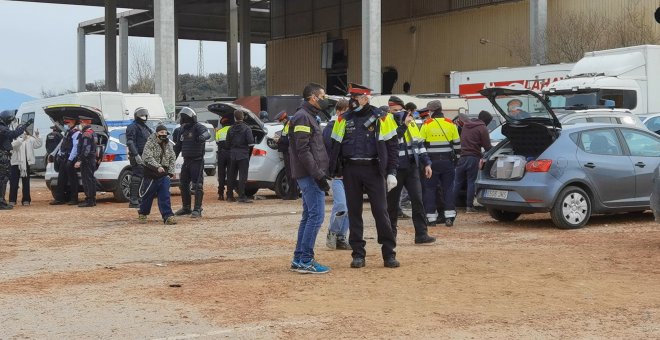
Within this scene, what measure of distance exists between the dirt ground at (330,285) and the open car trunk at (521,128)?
903 mm

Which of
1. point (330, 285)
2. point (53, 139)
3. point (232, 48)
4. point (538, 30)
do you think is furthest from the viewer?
point (232, 48)

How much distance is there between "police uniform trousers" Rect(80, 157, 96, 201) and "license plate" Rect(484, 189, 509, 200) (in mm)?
7959

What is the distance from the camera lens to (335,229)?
1161cm

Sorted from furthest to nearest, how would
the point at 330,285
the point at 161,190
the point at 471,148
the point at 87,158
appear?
1. the point at 87,158
2. the point at 471,148
3. the point at 161,190
4. the point at 330,285

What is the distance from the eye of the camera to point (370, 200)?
995 centimetres

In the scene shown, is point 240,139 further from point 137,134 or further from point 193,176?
point 193,176

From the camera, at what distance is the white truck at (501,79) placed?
2731 cm

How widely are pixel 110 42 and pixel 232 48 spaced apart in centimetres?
749

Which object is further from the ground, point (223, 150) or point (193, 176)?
point (223, 150)

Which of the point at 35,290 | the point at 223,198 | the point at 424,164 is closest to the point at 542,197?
the point at 424,164

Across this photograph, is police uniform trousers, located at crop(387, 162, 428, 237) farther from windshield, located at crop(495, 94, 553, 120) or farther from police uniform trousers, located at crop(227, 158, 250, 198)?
police uniform trousers, located at crop(227, 158, 250, 198)

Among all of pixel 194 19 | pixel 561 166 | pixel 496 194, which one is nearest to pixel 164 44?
pixel 496 194

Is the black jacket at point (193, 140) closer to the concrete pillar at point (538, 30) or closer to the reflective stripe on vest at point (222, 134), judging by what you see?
the reflective stripe on vest at point (222, 134)

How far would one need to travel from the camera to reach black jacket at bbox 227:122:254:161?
18.7 m
